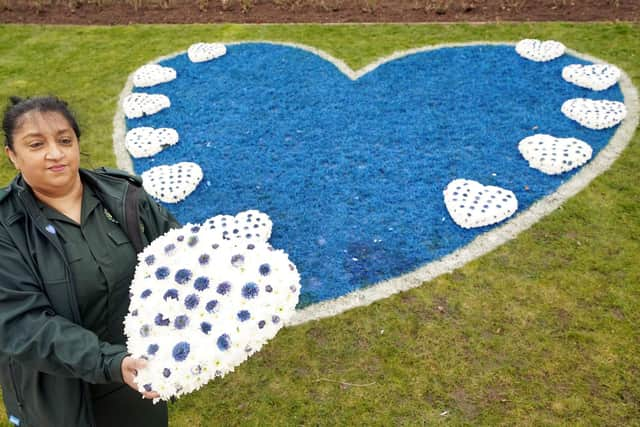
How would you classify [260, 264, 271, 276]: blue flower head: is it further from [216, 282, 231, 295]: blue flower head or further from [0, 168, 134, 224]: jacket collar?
[0, 168, 134, 224]: jacket collar

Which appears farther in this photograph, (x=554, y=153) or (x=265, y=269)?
(x=554, y=153)

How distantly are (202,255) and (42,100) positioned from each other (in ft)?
3.71

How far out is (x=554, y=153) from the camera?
266 inches

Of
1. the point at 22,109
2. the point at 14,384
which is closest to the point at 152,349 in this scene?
the point at 14,384

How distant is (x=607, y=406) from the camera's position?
422cm

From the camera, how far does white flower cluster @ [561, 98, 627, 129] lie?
7.35m

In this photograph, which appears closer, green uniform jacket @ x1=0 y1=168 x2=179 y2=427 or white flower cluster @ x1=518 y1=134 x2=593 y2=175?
green uniform jacket @ x1=0 y1=168 x2=179 y2=427

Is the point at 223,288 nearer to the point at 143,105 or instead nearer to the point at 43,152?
the point at 43,152

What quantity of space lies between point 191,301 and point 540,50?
8300 mm

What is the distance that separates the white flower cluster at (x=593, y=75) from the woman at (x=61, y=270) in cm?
737

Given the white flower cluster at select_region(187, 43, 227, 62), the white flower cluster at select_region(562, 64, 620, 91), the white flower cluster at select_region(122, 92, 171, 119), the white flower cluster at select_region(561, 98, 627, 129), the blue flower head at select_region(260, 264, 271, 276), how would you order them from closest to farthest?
the blue flower head at select_region(260, 264, 271, 276) < the white flower cluster at select_region(561, 98, 627, 129) < the white flower cluster at select_region(562, 64, 620, 91) < the white flower cluster at select_region(122, 92, 171, 119) < the white flower cluster at select_region(187, 43, 227, 62)

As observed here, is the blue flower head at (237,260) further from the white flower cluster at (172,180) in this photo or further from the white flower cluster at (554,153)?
the white flower cluster at (554,153)

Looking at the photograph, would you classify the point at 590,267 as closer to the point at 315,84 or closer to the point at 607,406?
the point at 607,406

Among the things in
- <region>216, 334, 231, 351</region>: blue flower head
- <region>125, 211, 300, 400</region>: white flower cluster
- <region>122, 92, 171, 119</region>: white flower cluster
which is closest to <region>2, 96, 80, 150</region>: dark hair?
<region>125, 211, 300, 400</region>: white flower cluster
